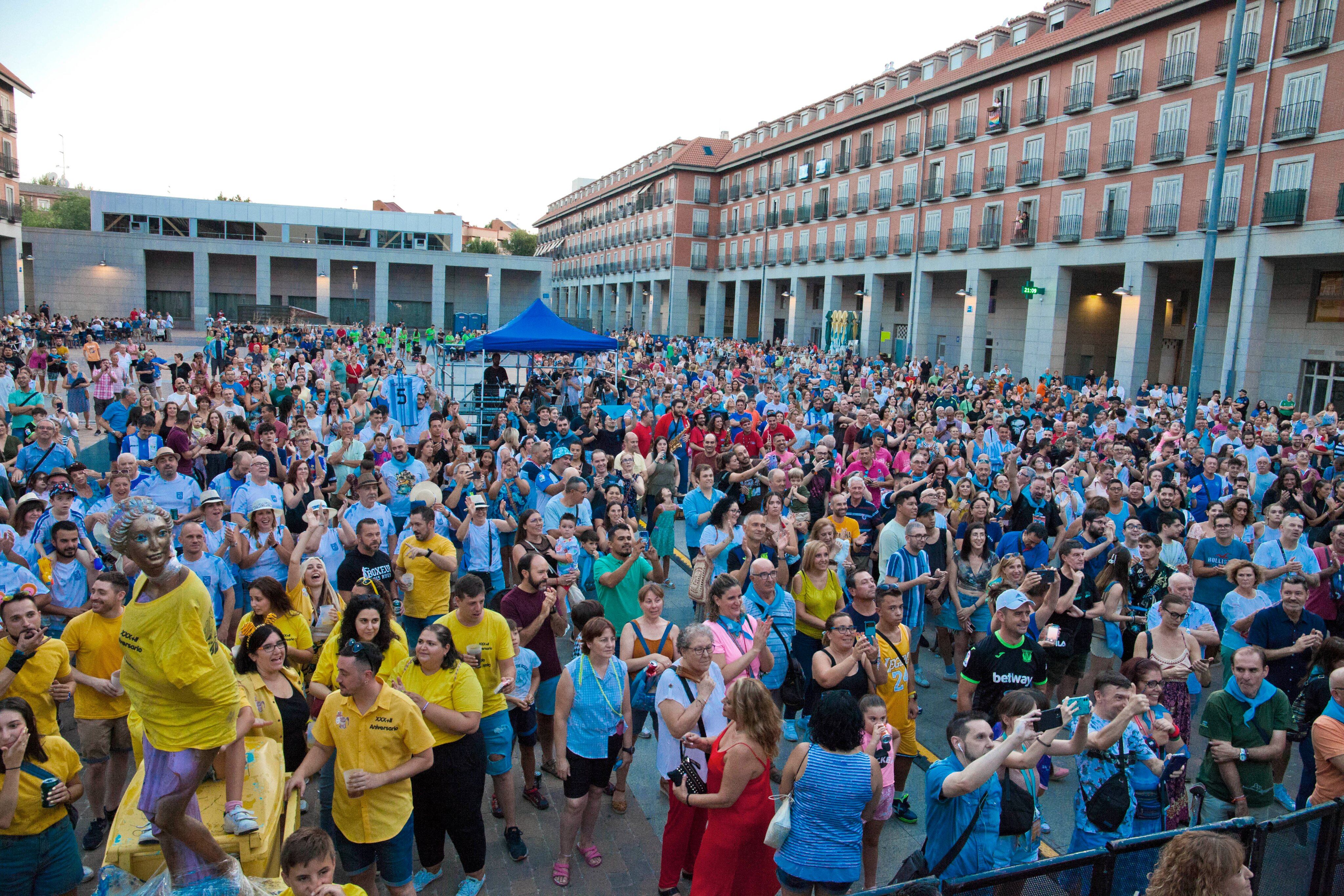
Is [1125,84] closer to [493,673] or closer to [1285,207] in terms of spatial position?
[1285,207]

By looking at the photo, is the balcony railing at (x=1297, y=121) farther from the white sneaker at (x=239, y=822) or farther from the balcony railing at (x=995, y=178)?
the white sneaker at (x=239, y=822)

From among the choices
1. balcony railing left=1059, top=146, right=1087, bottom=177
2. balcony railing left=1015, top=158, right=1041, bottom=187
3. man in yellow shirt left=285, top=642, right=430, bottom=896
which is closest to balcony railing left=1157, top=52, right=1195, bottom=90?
balcony railing left=1059, top=146, right=1087, bottom=177

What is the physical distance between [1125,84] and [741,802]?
30587 mm

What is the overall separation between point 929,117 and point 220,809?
39.5m

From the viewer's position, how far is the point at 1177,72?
2516 cm

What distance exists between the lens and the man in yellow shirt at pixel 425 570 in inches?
231

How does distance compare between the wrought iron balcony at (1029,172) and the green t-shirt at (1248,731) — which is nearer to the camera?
the green t-shirt at (1248,731)

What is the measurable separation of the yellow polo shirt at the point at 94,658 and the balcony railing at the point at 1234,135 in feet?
93.4

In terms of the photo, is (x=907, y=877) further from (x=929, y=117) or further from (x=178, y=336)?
(x=178, y=336)

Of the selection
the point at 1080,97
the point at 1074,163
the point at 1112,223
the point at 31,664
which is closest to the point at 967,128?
the point at 1080,97

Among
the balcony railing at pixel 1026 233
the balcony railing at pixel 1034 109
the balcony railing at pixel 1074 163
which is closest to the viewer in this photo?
the balcony railing at pixel 1074 163

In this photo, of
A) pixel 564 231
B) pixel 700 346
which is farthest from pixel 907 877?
pixel 564 231

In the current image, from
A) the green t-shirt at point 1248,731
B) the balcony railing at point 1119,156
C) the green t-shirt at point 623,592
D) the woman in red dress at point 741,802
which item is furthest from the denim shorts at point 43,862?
the balcony railing at point 1119,156

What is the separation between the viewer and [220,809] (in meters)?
3.35
